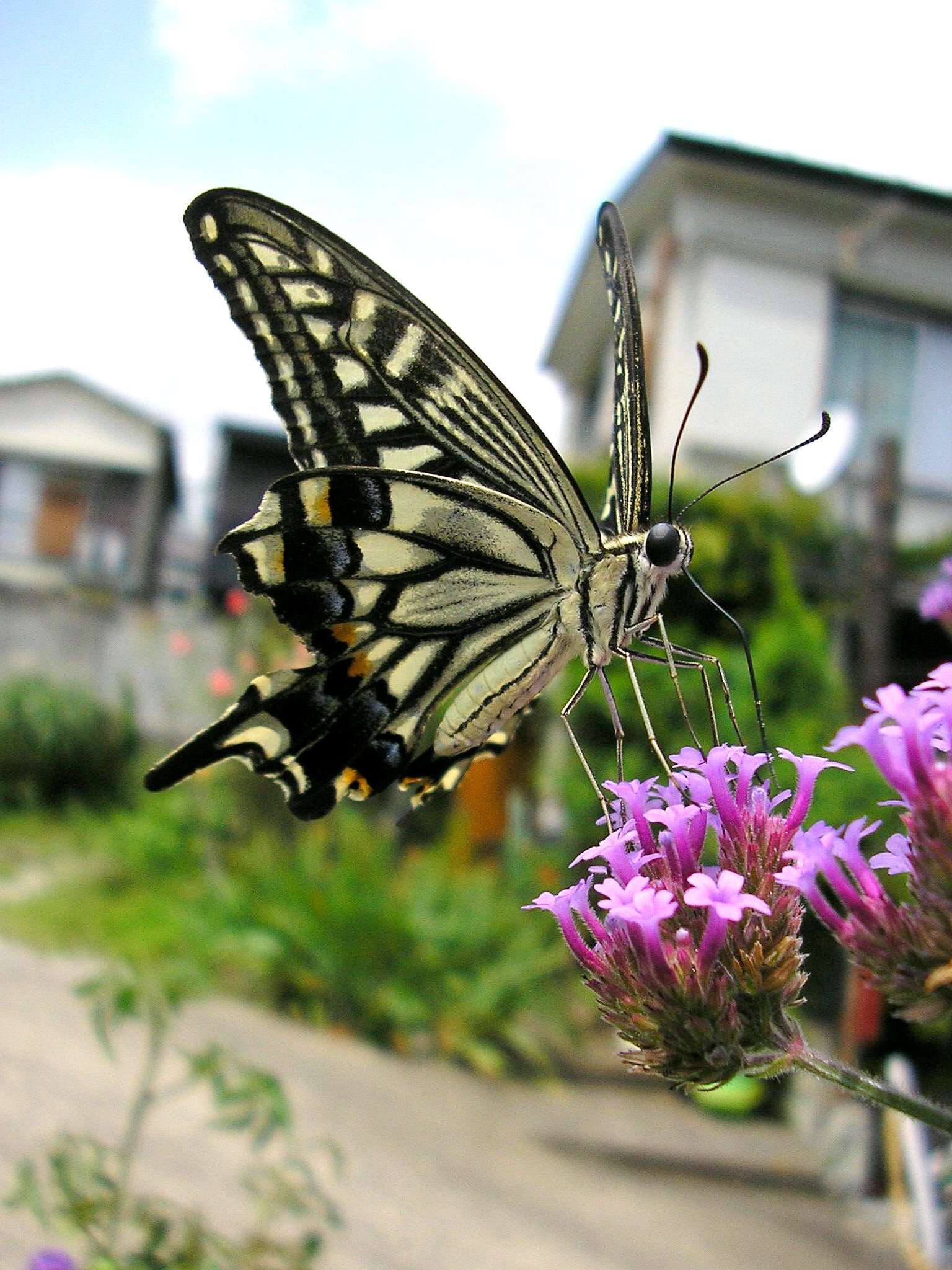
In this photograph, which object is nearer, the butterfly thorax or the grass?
the butterfly thorax

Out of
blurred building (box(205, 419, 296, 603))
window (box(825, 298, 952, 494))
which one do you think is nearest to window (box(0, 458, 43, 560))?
blurred building (box(205, 419, 296, 603))

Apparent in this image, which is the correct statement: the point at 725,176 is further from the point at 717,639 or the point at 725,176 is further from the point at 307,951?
the point at 307,951

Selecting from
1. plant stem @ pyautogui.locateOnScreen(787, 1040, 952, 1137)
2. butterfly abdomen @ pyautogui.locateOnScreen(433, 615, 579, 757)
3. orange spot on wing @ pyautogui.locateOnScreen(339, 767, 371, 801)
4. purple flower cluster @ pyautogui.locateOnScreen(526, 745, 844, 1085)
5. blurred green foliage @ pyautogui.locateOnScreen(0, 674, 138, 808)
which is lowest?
plant stem @ pyautogui.locateOnScreen(787, 1040, 952, 1137)

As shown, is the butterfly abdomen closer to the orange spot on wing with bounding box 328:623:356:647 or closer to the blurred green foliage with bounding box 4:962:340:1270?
the orange spot on wing with bounding box 328:623:356:647

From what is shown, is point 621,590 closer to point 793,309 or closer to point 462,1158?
point 462,1158

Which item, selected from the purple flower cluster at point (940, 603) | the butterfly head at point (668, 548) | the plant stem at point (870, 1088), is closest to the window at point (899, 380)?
the purple flower cluster at point (940, 603)
